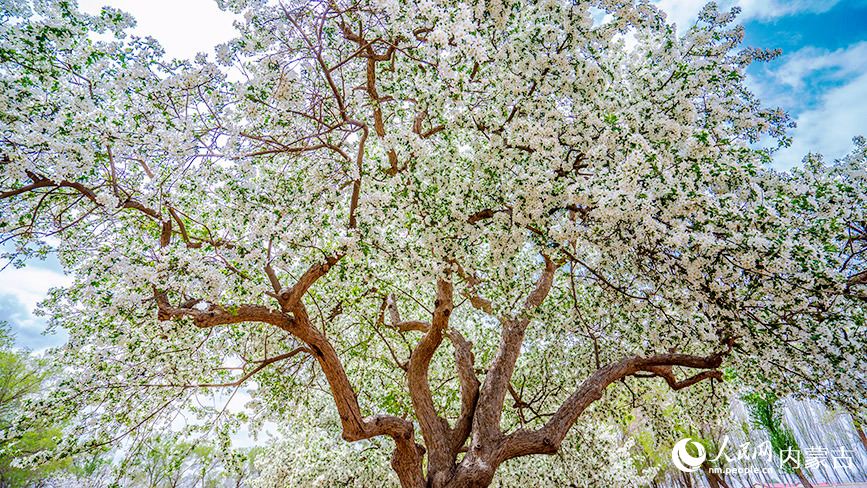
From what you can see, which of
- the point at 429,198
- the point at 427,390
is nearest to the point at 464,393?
the point at 427,390

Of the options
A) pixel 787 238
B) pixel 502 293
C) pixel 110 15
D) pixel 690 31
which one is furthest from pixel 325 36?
pixel 787 238

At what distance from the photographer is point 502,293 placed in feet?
21.4

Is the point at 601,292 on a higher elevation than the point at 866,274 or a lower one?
higher

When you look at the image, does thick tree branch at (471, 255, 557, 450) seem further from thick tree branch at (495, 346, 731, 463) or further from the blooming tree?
thick tree branch at (495, 346, 731, 463)

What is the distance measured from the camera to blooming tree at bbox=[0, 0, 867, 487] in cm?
446

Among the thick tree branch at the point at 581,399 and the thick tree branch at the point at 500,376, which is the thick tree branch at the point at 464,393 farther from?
the thick tree branch at the point at 581,399

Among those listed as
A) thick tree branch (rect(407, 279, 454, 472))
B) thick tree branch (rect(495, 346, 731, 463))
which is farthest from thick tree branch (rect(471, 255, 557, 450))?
thick tree branch (rect(407, 279, 454, 472))

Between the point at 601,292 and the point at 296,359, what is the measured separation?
264 inches

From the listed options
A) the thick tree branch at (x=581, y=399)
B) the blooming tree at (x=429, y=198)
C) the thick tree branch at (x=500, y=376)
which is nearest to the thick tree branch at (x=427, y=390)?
the blooming tree at (x=429, y=198)

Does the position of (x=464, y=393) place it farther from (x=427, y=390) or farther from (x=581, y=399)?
(x=581, y=399)

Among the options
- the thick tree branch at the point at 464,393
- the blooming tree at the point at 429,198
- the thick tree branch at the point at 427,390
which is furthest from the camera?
the thick tree branch at the point at 464,393

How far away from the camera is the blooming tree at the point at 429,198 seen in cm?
446

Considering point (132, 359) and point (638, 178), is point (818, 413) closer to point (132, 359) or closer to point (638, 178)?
point (638, 178)

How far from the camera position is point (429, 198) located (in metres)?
5.56
